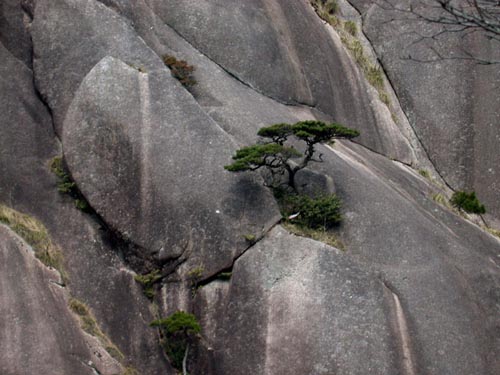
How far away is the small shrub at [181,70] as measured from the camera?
19875 millimetres

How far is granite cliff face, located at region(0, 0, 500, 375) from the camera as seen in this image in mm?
16391

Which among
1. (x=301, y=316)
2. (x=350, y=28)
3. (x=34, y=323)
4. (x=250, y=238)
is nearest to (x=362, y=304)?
(x=301, y=316)

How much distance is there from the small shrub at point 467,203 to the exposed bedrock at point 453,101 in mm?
2029

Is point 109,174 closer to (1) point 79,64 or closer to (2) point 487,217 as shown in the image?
(1) point 79,64

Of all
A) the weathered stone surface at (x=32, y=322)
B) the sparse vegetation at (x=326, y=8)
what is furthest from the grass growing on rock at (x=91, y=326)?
the sparse vegetation at (x=326, y=8)

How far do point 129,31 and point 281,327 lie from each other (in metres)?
7.43

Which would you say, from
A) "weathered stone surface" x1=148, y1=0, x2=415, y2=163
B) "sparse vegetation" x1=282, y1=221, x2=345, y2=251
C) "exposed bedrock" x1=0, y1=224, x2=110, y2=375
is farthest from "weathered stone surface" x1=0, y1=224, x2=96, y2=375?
"weathered stone surface" x1=148, y1=0, x2=415, y2=163

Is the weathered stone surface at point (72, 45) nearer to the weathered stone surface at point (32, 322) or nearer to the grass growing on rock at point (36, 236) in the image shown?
the grass growing on rock at point (36, 236)

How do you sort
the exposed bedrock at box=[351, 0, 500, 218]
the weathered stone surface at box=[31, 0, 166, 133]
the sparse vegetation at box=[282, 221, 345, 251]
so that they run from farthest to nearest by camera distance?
the exposed bedrock at box=[351, 0, 500, 218] < the weathered stone surface at box=[31, 0, 166, 133] < the sparse vegetation at box=[282, 221, 345, 251]

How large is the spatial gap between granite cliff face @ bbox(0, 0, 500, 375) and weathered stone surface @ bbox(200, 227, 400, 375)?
2cm

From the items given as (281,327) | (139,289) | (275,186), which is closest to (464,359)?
(281,327)

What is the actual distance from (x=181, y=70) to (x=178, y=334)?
587 cm

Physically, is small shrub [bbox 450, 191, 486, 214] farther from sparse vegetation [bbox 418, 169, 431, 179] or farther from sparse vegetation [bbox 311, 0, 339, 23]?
sparse vegetation [bbox 311, 0, 339, 23]

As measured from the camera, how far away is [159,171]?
59.4 feet
